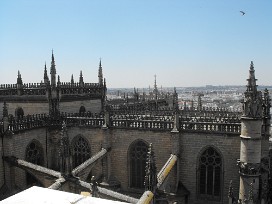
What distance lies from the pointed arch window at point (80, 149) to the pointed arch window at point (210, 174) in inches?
380

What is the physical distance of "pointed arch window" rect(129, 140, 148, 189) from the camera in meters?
23.1

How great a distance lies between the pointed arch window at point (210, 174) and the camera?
2100cm

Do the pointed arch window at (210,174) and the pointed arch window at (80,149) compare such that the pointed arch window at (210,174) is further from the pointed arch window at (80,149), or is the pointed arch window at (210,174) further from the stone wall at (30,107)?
the stone wall at (30,107)

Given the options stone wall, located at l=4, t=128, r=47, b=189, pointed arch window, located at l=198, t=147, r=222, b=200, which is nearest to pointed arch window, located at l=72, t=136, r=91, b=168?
stone wall, located at l=4, t=128, r=47, b=189

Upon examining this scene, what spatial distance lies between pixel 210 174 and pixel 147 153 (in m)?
4.89

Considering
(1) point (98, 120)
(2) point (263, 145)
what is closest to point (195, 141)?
(2) point (263, 145)

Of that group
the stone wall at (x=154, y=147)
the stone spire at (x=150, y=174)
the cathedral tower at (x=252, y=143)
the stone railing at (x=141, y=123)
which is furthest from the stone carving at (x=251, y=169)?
the stone spire at (x=150, y=174)

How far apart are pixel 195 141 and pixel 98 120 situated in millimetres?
8340

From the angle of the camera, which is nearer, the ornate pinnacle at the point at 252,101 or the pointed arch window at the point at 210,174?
the ornate pinnacle at the point at 252,101

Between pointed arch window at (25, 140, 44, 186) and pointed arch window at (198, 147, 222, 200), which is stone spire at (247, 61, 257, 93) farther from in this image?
pointed arch window at (25, 140, 44, 186)

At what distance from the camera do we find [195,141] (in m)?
21.1

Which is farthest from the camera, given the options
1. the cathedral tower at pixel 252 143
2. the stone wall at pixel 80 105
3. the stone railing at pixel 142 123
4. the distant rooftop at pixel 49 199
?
the stone wall at pixel 80 105

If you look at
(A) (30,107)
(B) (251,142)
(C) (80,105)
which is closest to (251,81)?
(B) (251,142)

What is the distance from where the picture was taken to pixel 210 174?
2130 centimetres
